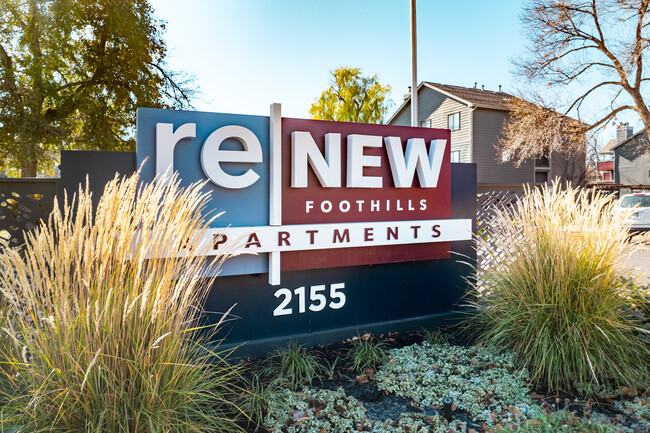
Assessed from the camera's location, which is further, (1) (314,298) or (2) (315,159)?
(1) (314,298)

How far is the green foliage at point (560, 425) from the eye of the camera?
2484 millimetres

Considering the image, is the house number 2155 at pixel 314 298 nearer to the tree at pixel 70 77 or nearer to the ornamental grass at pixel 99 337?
the ornamental grass at pixel 99 337

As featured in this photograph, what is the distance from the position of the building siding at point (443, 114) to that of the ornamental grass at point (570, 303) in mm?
20386

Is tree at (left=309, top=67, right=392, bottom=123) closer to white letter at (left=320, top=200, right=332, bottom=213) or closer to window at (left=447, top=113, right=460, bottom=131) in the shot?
window at (left=447, top=113, right=460, bottom=131)

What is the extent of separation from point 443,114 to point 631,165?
54.0ft

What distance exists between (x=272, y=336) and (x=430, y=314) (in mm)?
1809

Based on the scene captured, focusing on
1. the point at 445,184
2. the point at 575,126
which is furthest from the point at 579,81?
the point at 445,184

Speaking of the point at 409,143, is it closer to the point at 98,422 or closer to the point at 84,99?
the point at 98,422

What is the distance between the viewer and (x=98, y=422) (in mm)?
1921

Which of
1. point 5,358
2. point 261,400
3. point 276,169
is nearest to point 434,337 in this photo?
point 261,400

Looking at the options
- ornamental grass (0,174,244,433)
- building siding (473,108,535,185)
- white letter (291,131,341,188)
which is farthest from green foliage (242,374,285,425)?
building siding (473,108,535,185)

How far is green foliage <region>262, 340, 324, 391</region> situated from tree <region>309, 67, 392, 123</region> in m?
24.6

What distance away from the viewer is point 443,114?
24.4 meters

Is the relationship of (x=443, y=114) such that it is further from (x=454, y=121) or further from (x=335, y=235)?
(x=335, y=235)
